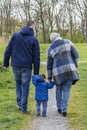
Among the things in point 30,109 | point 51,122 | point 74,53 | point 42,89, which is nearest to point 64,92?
point 42,89

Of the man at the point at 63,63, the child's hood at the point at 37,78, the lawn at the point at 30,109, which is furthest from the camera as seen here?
the man at the point at 63,63

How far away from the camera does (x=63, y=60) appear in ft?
32.1

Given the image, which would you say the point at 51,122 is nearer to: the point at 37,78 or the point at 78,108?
the point at 37,78

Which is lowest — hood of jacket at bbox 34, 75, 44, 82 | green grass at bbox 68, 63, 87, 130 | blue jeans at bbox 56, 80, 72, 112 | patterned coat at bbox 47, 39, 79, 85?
green grass at bbox 68, 63, 87, 130

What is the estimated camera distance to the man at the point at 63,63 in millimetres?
9727

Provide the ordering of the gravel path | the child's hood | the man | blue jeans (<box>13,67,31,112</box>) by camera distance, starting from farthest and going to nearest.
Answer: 1. blue jeans (<box>13,67,31,112</box>)
2. the man
3. the child's hood
4. the gravel path

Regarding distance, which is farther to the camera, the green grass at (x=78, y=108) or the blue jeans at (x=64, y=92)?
the blue jeans at (x=64, y=92)

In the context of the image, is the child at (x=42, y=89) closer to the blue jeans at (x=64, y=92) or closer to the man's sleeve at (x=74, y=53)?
the blue jeans at (x=64, y=92)

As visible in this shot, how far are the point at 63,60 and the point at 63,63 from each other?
68mm

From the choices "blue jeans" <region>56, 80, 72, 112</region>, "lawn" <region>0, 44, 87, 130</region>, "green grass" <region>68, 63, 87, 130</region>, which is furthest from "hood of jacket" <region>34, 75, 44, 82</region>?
"green grass" <region>68, 63, 87, 130</region>

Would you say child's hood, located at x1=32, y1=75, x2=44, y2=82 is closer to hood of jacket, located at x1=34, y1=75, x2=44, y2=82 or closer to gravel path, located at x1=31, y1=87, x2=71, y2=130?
hood of jacket, located at x1=34, y1=75, x2=44, y2=82

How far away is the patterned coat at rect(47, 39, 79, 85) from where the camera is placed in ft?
31.9

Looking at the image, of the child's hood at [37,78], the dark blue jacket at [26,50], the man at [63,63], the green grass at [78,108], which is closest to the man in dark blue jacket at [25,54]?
the dark blue jacket at [26,50]

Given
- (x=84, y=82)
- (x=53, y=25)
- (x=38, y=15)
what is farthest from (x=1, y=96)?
(x=53, y=25)
